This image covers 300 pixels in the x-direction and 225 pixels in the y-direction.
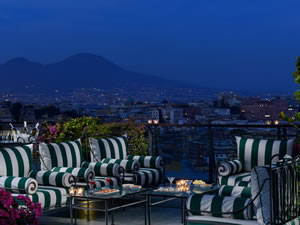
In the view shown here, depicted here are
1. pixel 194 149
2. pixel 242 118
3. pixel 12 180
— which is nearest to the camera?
→ pixel 12 180

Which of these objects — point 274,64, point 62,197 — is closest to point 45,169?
point 62,197

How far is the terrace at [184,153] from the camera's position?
228 inches

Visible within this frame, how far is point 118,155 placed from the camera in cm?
695

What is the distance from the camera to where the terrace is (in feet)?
19.0

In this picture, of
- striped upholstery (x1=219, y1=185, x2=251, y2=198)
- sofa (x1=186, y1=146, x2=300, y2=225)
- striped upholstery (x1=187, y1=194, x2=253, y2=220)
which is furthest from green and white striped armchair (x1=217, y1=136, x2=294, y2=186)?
striped upholstery (x1=187, y1=194, x2=253, y2=220)

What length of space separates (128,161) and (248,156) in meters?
1.48

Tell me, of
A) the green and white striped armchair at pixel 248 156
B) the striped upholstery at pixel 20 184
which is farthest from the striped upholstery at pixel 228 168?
the striped upholstery at pixel 20 184

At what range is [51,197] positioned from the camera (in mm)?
5238

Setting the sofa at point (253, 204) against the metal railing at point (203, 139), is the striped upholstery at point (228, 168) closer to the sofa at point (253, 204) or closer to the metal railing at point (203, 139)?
the metal railing at point (203, 139)

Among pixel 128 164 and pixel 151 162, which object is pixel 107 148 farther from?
pixel 151 162

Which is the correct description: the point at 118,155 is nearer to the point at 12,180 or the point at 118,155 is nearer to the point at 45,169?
the point at 45,169

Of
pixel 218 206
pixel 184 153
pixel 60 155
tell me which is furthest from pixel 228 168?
pixel 184 153

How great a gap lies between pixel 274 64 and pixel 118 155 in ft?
85.5

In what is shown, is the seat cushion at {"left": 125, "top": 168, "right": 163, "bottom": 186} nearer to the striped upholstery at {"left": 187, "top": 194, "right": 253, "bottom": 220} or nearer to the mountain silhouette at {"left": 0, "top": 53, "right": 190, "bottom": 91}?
the striped upholstery at {"left": 187, "top": 194, "right": 253, "bottom": 220}
